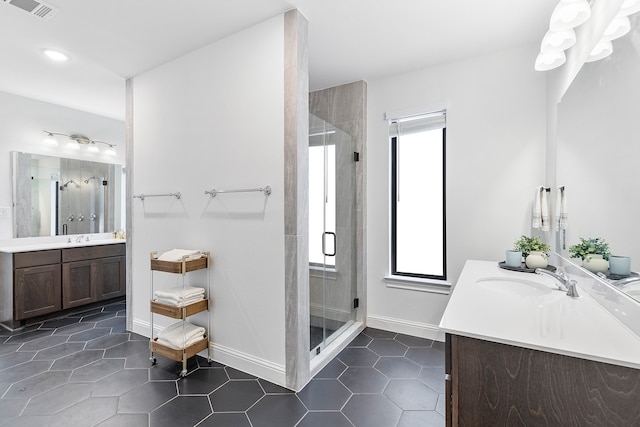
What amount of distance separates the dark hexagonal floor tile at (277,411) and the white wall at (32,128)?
3.62 metres

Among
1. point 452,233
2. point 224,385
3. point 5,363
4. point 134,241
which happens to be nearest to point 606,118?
point 452,233

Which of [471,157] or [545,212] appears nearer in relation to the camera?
[545,212]

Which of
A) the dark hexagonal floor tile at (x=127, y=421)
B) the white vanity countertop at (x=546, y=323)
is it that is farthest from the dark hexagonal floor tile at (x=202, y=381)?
the white vanity countertop at (x=546, y=323)

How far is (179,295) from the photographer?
86.2 inches

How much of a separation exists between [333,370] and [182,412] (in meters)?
1.03

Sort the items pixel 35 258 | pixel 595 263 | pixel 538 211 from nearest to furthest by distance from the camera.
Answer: pixel 595 263, pixel 538 211, pixel 35 258

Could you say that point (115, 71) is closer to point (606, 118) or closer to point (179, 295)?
point (179, 295)

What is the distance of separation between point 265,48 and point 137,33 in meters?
1.02

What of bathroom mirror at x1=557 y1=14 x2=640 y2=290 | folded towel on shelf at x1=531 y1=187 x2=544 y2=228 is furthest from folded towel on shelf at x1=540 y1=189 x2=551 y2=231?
bathroom mirror at x1=557 y1=14 x2=640 y2=290

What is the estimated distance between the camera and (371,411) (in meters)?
1.77

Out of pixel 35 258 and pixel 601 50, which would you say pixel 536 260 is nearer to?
pixel 601 50

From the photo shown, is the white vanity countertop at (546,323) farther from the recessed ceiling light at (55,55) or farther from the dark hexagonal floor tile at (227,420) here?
the recessed ceiling light at (55,55)

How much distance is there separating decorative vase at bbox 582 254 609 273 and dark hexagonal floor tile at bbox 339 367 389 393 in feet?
4.55

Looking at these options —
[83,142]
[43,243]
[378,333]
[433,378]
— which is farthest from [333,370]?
[83,142]
